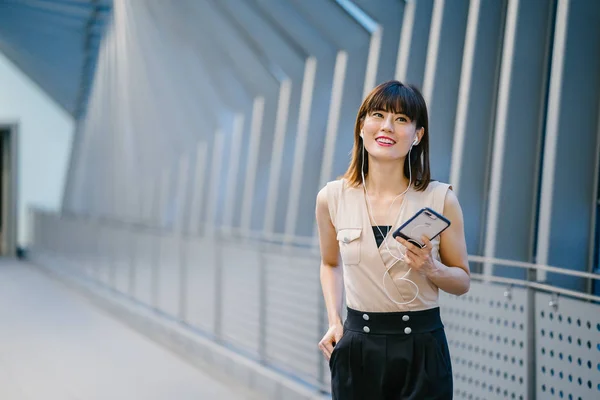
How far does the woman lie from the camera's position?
247 cm

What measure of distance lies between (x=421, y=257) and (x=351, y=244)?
0.89 ft

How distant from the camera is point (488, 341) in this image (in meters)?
4.26

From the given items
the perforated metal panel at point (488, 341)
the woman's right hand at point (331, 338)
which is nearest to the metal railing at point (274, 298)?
the perforated metal panel at point (488, 341)

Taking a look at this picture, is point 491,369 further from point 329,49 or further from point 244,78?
point 244,78

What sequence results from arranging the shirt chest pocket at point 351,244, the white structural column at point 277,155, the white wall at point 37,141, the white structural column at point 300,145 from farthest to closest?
the white wall at point 37,141
the white structural column at point 277,155
the white structural column at point 300,145
the shirt chest pocket at point 351,244

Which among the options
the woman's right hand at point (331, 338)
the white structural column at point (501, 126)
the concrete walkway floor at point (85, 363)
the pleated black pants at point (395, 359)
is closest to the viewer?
the pleated black pants at point (395, 359)

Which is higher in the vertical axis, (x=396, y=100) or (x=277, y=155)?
(x=396, y=100)

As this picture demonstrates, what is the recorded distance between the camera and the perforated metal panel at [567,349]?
3545 millimetres

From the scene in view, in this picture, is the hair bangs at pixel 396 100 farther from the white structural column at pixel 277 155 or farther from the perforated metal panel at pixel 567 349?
the white structural column at pixel 277 155

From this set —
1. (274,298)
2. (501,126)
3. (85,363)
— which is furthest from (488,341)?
(85,363)

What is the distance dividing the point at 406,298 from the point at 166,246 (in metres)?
7.33

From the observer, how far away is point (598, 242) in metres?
4.50

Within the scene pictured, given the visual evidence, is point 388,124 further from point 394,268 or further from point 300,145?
point 300,145

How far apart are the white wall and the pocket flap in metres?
19.1
